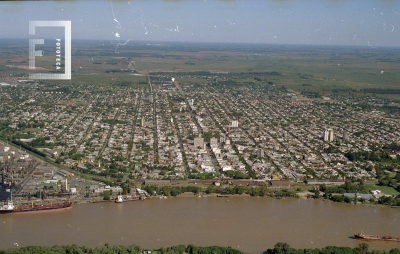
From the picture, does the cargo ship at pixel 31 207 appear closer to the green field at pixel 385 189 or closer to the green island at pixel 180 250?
the green island at pixel 180 250

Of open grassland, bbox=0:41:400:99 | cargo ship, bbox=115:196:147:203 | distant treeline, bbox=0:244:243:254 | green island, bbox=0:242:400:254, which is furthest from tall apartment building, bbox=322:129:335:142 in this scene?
open grassland, bbox=0:41:400:99

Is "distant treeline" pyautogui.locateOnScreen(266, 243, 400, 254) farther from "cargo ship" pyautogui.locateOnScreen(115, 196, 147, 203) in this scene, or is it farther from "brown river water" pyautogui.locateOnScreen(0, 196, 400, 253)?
"cargo ship" pyautogui.locateOnScreen(115, 196, 147, 203)

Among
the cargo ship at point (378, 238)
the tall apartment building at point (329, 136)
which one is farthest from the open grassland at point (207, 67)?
the cargo ship at point (378, 238)

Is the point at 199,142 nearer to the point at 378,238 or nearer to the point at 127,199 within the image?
the point at 127,199

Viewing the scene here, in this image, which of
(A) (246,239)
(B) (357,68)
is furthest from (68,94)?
(B) (357,68)

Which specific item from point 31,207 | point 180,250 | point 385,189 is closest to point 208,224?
point 180,250

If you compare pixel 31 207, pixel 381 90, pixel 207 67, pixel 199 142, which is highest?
pixel 207 67
